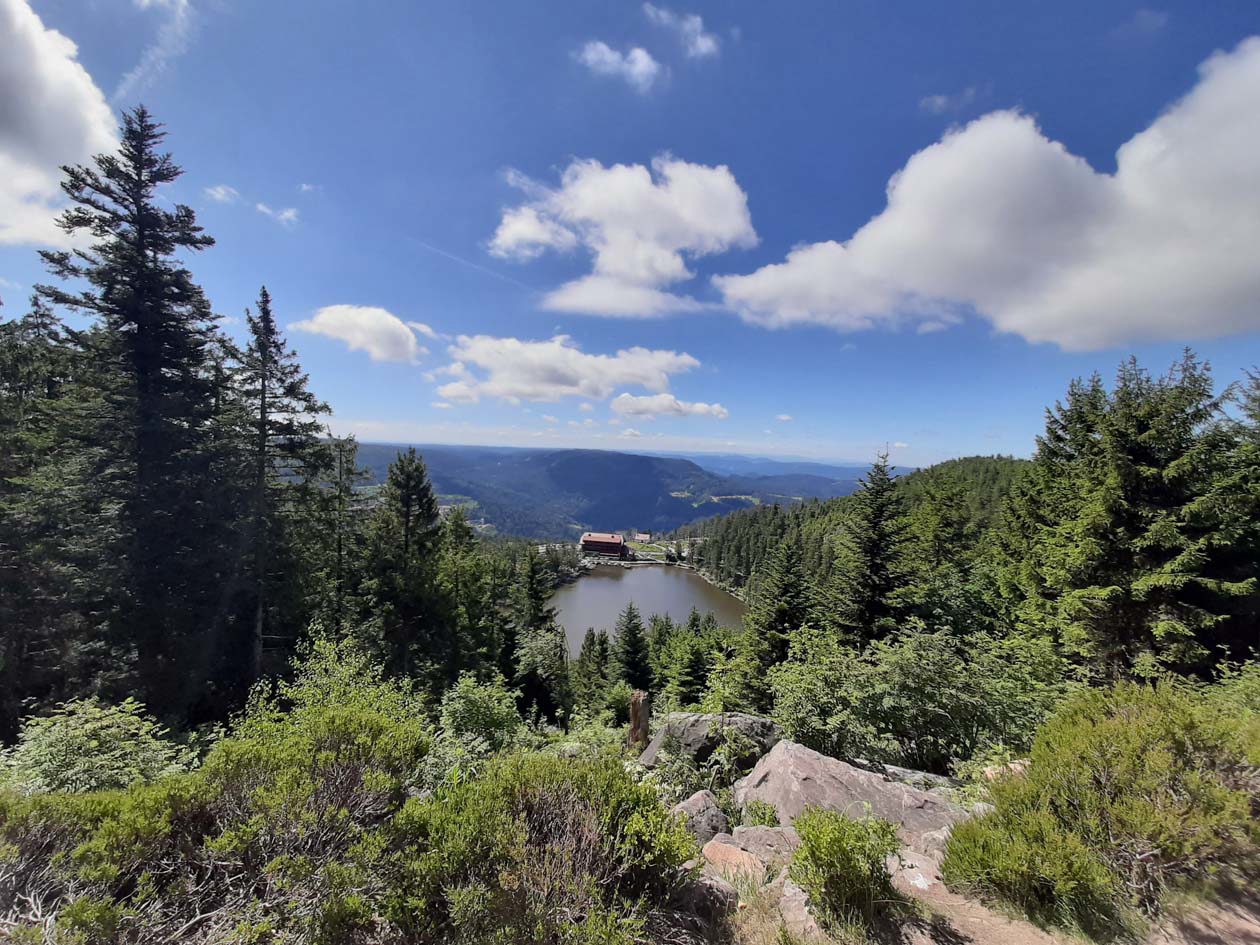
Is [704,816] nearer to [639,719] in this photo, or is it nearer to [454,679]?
[639,719]

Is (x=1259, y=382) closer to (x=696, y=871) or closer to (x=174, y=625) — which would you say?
(x=696, y=871)

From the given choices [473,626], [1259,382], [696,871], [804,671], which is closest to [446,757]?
[696,871]

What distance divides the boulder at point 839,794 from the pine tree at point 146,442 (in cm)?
1572

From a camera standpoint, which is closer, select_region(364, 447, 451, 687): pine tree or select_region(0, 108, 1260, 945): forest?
select_region(0, 108, 1260, 945): forest

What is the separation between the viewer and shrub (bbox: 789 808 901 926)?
3430 mm

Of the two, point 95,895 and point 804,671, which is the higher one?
point 95,895

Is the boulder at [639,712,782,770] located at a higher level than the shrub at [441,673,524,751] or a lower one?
higher

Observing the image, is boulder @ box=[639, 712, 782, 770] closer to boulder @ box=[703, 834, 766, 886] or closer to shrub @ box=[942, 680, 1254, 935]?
boulder @ box=[703, 834, 766, 886]

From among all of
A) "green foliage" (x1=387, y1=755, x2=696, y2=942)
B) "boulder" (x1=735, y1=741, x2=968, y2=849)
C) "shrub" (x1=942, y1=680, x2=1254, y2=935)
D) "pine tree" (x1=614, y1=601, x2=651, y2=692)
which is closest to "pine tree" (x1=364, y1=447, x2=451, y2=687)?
"pine tree" (x1=614, y1=601, x2=651, y2=692)

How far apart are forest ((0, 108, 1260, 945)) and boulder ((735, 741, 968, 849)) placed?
1.26 ft

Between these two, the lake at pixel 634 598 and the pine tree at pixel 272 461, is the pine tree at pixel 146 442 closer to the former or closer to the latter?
the pine tree at pixel 272 461

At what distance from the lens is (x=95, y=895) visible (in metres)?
2.98

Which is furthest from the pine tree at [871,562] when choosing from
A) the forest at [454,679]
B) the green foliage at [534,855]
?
the green foliage at [534,855]

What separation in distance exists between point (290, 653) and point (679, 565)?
386 feet
